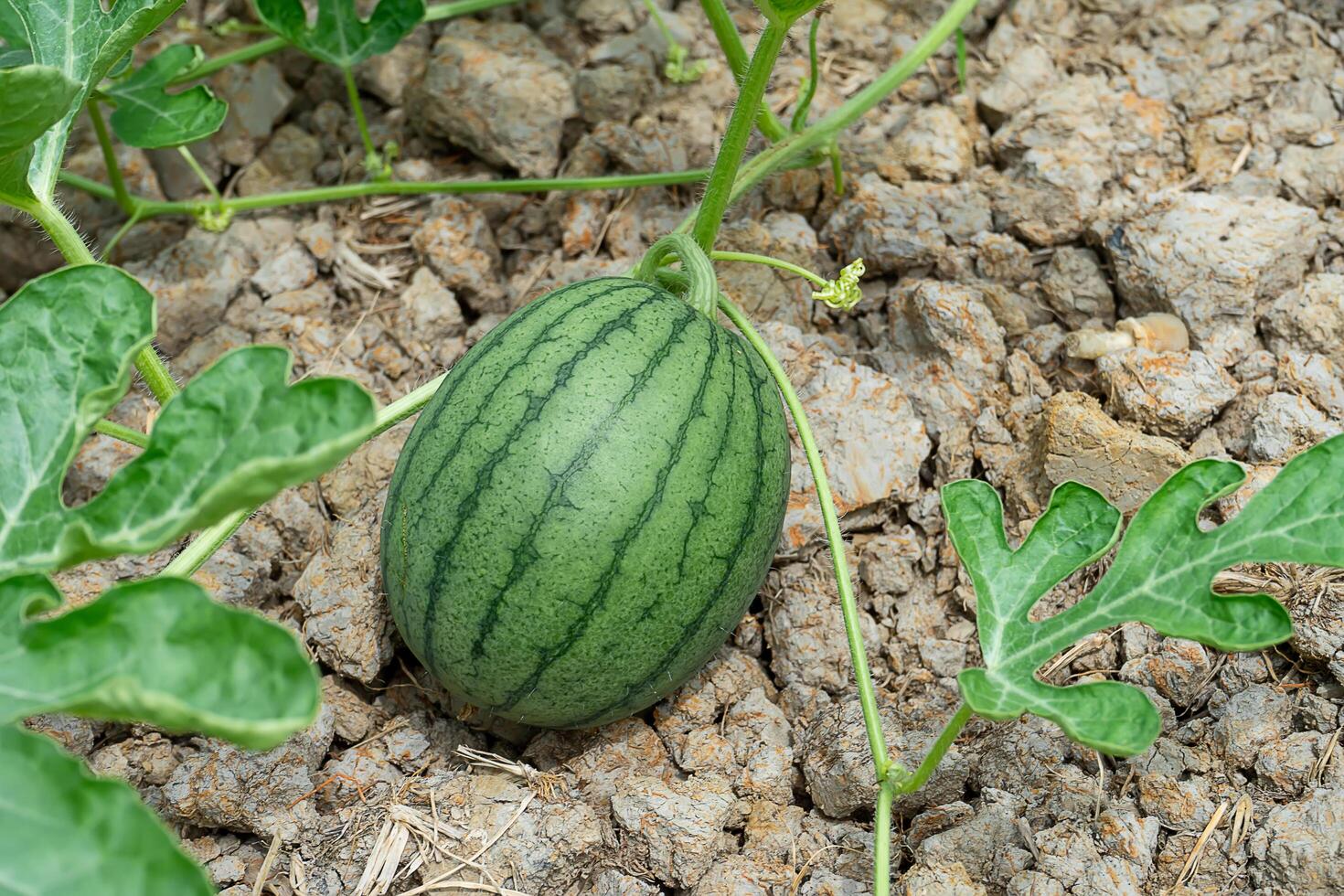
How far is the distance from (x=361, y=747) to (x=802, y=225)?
1481 millimetres

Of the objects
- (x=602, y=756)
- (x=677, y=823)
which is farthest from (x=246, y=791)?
(x=677, y=823)

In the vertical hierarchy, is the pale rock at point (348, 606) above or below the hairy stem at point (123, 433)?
below

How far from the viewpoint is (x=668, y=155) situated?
9.36 feet

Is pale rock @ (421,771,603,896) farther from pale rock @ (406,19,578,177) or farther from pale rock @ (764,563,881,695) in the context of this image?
pale rock @ (406,19,578,177)

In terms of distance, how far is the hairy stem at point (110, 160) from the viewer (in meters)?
2.52

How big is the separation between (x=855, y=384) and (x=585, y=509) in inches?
33.8

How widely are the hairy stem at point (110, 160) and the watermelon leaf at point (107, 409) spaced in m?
1.13

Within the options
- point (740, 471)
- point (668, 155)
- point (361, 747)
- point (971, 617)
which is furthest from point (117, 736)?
point (668, 155)

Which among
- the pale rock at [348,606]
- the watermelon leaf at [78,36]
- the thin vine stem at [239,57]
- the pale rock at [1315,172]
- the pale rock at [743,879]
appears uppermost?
the watermelon leaf at [78,36]

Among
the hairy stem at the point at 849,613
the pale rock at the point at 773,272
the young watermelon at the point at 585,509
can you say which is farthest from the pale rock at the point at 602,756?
the pale rock at the point at 773,272

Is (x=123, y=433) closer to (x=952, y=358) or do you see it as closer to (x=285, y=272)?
(x=285, y=272)

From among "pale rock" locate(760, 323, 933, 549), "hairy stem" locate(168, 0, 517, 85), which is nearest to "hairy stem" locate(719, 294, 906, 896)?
"pale rock" locate(760, 323, 933, 549)

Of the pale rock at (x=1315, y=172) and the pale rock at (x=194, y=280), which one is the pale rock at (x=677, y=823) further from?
the pale rock at (x=1315, y=172)

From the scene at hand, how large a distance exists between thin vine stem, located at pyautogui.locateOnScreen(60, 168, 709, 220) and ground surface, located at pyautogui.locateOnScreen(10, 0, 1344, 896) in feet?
0.27
